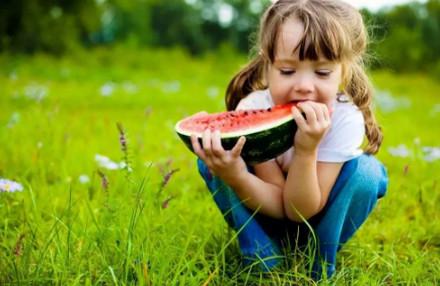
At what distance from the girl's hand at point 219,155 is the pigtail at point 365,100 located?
71cm

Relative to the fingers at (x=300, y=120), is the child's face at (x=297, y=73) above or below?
above

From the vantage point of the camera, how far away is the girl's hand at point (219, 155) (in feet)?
6.73

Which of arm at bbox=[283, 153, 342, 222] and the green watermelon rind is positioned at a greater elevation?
the green watermelon rind

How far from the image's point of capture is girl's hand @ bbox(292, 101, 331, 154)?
2.05 meters

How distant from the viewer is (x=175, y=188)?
3.77m

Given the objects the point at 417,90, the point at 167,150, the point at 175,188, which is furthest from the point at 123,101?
the point at 417,90

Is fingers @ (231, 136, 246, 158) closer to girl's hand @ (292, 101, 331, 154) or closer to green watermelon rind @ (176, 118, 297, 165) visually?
green watermelon rind @ (176, 118, 297, 165)

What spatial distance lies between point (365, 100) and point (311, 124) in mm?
587

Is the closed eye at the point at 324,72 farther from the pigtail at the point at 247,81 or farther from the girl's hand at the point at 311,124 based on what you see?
the pigtail at the point at 247,81

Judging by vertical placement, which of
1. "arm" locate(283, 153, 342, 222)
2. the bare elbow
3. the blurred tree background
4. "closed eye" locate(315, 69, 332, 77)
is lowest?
the blurred tree background

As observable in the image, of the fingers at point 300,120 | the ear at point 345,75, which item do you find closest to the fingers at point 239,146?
the fingers at point 300,120

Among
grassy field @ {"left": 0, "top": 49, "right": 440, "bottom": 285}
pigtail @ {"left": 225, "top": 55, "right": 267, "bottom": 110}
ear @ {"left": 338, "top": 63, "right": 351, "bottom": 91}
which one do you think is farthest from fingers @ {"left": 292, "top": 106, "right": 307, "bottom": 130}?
pigtail @ {"left": 225, "top": 55, "right": 267, "bottom": 110}

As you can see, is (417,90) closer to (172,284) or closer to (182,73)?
(182,73)

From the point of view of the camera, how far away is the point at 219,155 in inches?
81.0
